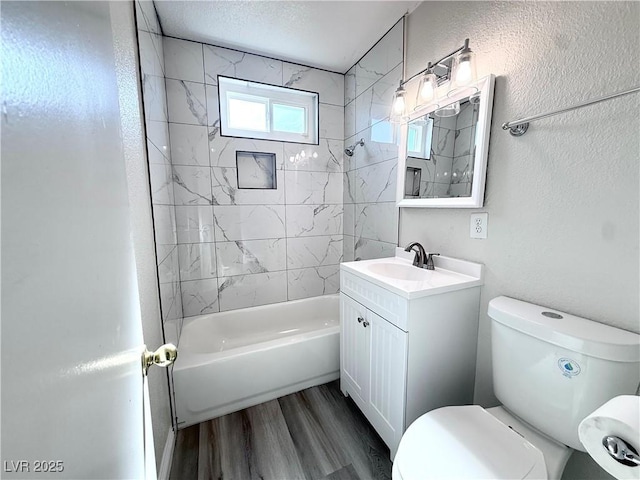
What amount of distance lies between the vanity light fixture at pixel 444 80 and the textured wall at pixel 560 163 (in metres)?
0.08

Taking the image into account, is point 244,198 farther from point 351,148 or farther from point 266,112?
point 351,148

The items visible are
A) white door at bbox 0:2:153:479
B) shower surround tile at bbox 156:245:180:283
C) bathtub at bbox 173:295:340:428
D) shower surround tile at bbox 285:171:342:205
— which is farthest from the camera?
shower surround tile at bbox 285:171:342:205

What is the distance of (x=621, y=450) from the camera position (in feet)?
1.64

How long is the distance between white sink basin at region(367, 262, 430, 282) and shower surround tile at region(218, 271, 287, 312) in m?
1.08

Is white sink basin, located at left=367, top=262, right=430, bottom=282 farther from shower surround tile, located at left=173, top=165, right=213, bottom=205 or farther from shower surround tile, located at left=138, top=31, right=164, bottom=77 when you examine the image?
shower surround tile, located at left=138, top=31, right=164, bottom=77

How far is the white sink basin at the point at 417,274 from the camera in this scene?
1145mm

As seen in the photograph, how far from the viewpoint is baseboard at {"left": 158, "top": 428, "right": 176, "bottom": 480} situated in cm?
116

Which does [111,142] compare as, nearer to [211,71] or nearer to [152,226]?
[152,226]

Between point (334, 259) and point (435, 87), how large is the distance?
1.66 meters

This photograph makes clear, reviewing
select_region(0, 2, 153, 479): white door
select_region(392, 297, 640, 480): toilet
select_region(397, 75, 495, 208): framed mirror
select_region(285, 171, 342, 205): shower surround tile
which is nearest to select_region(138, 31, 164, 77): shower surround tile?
select_region(0, 2, 153, 479): white door

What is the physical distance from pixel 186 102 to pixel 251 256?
131 cm

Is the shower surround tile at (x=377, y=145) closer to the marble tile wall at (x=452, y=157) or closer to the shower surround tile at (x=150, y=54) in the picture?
the marble tile wall at (x=452, y=157)

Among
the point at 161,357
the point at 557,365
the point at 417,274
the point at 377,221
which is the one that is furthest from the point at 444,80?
the point at 161,357

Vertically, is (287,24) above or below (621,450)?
above
